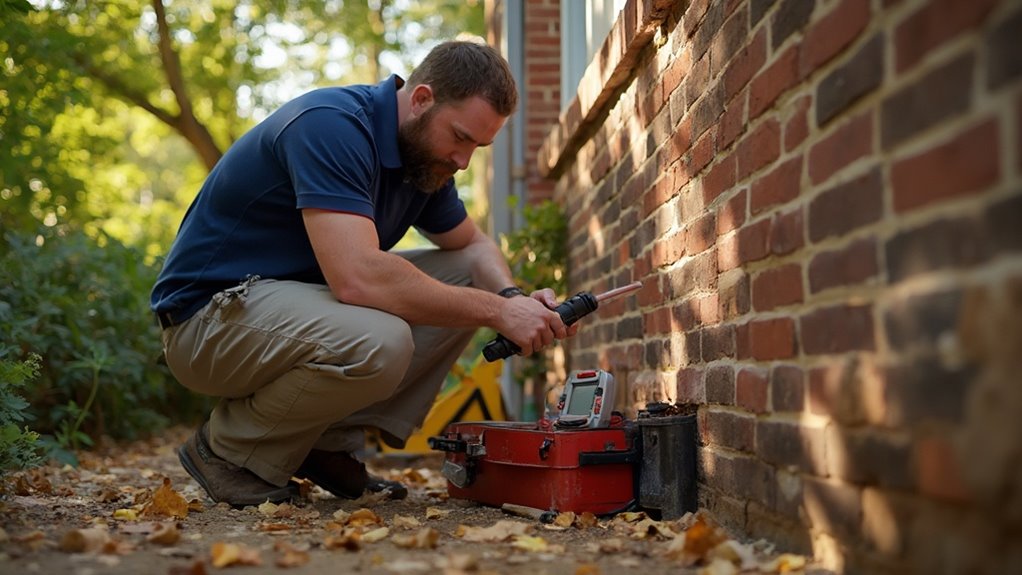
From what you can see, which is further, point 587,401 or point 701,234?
point 587,401

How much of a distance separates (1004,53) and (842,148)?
1.68 ft

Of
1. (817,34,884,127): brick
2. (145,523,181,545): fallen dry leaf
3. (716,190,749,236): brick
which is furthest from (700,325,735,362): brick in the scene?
(145,523,181,545): fallen dry leaf

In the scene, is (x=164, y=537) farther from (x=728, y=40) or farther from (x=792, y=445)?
(x=728, y=40)

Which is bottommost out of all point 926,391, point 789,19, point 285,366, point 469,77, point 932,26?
point 926,391

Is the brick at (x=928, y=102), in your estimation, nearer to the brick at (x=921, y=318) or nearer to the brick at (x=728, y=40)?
the brick at (x=921, y=318)

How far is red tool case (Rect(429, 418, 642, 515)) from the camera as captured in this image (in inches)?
107

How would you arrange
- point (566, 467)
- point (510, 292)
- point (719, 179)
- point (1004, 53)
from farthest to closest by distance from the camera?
point (510, 292), point (566, 467), point (719, 179), point (1004, 53)

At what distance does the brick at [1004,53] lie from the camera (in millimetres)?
1247

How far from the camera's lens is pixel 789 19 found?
6.62 ft

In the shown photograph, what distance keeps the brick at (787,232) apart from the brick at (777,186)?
0.11 ft

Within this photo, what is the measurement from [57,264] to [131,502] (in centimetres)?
264

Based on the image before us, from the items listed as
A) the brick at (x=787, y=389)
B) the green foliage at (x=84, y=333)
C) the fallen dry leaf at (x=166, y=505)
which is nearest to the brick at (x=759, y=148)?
the brick at (x=787, y=389)

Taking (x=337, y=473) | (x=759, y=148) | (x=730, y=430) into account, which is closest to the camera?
(x=759, y=148)

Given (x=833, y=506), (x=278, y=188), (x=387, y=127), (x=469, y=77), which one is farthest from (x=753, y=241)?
(x=278, y=188)
